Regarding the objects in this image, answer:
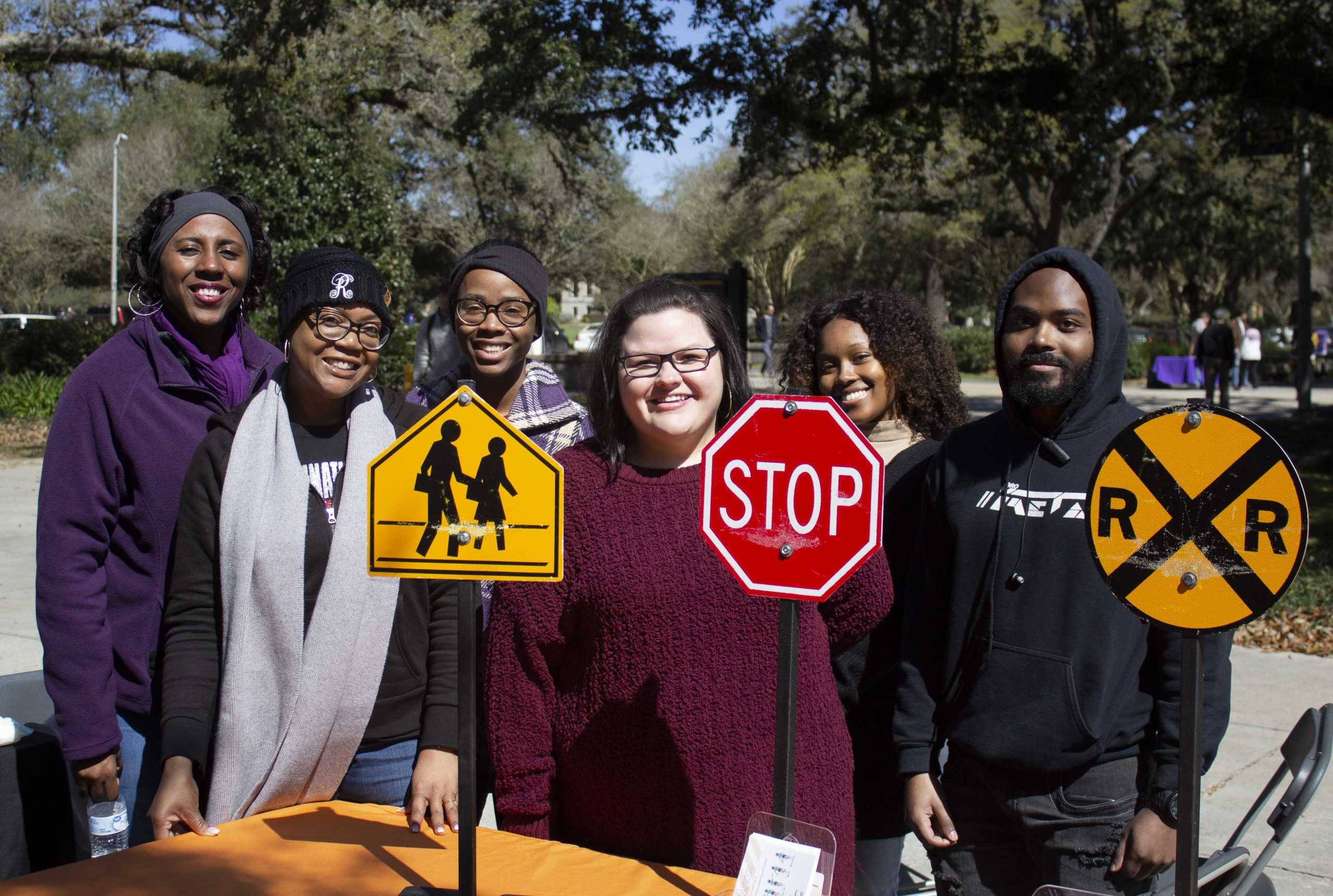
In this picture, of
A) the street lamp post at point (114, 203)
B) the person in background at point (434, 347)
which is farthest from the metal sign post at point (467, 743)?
the street lamp post at point (114, 203)

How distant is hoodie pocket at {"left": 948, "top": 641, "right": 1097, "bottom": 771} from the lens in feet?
7.22

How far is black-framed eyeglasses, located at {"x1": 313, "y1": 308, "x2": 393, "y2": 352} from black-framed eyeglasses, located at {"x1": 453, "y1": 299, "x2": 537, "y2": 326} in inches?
13.9

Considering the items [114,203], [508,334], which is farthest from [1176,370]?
[114,203]

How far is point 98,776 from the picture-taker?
7.91ft

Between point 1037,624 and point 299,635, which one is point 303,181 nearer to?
point 299,635

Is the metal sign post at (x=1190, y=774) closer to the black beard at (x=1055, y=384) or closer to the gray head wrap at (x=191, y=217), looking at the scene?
the black beard at (x=1055, y=384)

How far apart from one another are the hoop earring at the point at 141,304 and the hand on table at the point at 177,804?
42.2 inches

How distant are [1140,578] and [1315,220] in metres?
37.4

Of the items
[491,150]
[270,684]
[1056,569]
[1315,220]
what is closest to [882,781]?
[1056,569]

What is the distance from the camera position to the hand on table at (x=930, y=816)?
2328 mm

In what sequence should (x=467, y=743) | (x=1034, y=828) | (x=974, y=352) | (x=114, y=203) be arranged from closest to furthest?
(x=467, y=743) → (x=1034, y=828) → (x=114, y=203) → (x=974, y=352)

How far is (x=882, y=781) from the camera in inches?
104

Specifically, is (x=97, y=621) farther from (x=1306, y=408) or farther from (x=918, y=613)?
(x=1306, y=408)

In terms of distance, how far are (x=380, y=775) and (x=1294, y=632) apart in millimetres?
5971
